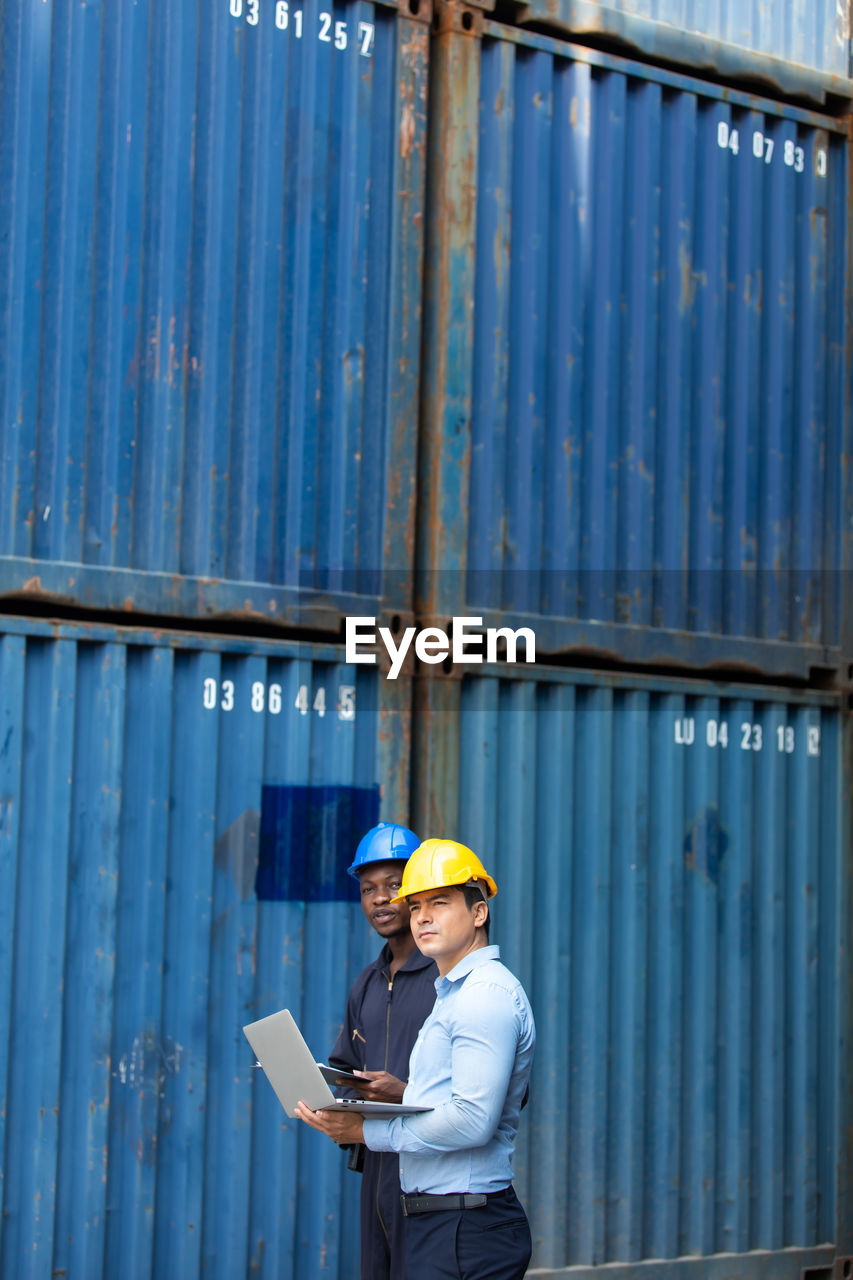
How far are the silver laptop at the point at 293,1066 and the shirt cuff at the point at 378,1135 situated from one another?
0.11 feet

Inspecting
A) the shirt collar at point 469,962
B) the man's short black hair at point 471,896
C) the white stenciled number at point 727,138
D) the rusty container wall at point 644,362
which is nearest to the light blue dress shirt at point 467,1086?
the shirt collar at point 469,962

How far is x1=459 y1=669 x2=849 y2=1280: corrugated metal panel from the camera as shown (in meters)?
6.87

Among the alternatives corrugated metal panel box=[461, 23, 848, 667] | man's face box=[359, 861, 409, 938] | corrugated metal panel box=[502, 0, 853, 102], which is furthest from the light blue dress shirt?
corrugated metal panel box=[502, 0, 853, 102]

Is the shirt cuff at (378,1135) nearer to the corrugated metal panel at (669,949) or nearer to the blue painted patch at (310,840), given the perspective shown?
the blue painted patch at (310,840)

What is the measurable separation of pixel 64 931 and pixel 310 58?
3862 mm

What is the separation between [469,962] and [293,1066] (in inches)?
20.7

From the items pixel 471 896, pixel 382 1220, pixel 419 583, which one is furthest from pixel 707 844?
pixel 471 896

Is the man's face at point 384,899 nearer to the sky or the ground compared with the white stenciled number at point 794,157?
nearer to the ground

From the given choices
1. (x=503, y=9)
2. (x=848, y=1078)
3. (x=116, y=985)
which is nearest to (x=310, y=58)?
(x=503, y=9)

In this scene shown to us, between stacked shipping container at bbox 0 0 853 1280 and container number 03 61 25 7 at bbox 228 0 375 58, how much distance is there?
0.06 feet

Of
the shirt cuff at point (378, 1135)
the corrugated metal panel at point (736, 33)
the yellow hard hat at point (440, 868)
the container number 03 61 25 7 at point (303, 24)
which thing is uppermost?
the corrugated metal panel at point (736, 33)

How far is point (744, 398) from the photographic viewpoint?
310 inches

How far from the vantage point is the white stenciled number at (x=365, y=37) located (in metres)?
6.89

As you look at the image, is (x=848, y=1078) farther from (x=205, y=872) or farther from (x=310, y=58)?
(x=310, y=58)
